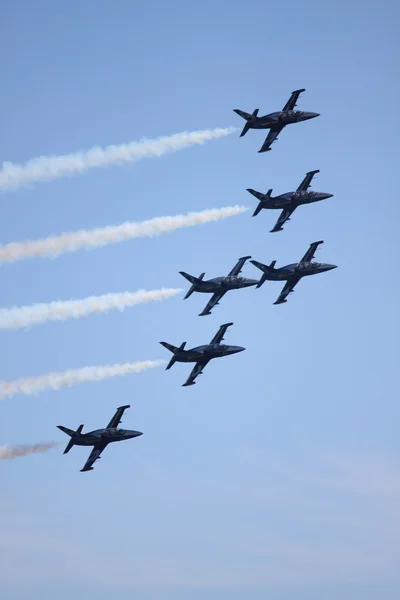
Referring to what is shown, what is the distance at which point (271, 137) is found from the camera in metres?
179

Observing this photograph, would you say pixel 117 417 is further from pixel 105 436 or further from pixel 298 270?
pixel 298 270

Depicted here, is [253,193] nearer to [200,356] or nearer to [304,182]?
[304,182]

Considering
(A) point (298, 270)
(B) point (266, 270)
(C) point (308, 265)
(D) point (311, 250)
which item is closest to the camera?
(B) point (266, 270)

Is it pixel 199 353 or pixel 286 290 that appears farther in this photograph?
pixel 286 290

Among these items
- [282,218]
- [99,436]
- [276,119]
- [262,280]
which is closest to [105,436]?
[99,436]

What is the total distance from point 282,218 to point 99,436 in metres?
35.2

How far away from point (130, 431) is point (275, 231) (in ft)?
100

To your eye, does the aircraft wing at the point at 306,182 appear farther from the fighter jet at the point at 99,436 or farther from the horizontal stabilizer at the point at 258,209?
the fighter jet at the point at 99,436

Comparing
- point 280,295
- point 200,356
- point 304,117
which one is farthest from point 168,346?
point 304,117

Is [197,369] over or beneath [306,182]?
beneath

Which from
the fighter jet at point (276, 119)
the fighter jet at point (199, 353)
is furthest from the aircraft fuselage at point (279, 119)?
the fighter jet at point (199, 353)

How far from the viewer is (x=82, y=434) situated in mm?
173500

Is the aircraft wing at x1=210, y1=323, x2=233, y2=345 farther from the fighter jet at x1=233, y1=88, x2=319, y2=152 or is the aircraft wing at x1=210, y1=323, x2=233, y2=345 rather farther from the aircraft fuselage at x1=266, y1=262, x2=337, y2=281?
the fighter jet at x1=233, y1=88, x2=319, y2=152

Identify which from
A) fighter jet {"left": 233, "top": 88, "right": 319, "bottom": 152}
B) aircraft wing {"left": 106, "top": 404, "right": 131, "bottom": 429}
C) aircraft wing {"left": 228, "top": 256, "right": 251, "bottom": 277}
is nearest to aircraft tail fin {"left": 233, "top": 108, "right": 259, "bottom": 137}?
fighter jet {"left": 233, "top": 88, "right": 319, "bottom": 152}
